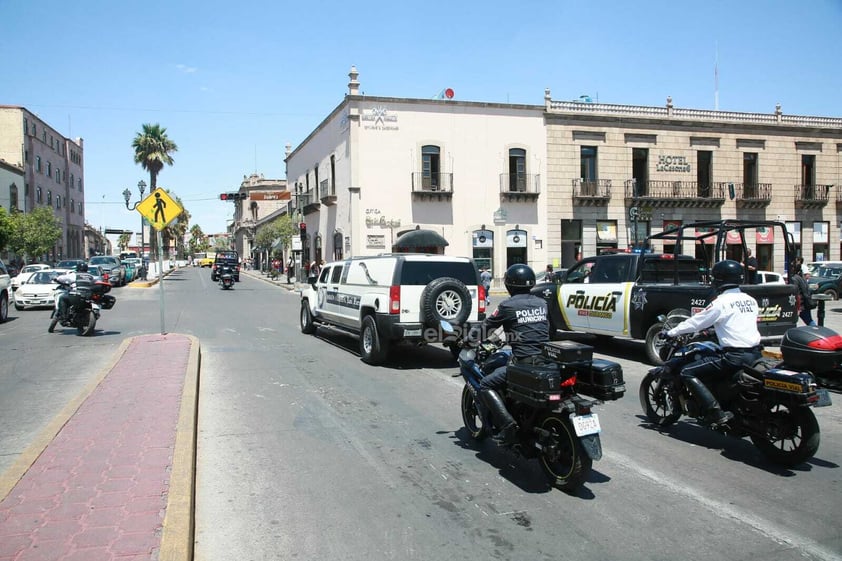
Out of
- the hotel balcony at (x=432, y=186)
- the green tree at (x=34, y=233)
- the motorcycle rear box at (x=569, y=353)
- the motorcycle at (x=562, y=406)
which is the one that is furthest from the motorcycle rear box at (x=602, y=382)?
the green tree at (x=34, y=233)

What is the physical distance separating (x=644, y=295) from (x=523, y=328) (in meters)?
6.29

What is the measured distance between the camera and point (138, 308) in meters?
22.2

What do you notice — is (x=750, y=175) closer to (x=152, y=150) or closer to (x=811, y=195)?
(x=811, y=195)

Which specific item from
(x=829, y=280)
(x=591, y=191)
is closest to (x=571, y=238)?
(x=591, y=191)

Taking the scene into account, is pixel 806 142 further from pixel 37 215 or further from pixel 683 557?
A: pixel 37 215

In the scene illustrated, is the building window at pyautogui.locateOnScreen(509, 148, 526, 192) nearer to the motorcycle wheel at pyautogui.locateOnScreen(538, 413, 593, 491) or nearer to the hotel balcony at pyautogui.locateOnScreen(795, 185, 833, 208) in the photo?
the hotel balcony at pyautogui.locateOnScreen(795, 185, 833, 208)

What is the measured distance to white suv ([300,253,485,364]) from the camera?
1059cm

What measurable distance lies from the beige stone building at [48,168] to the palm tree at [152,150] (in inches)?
314

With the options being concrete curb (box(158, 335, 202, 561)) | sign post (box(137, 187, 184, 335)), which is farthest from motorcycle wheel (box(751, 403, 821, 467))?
sign post (box(137, 187, 184, 335))

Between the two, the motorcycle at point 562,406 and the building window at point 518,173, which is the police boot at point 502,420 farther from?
the building window at point 518,173

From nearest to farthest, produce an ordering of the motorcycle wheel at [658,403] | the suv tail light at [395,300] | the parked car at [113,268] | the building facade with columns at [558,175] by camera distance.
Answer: the motorcycle wheel at [658,403], the suv tail light at [395,300], the building facade with columns at [558,175], the parked car at [113,268]

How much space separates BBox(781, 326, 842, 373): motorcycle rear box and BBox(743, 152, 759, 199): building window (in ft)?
110

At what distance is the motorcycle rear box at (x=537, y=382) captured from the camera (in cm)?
500

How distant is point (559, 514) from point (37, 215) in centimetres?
4863
